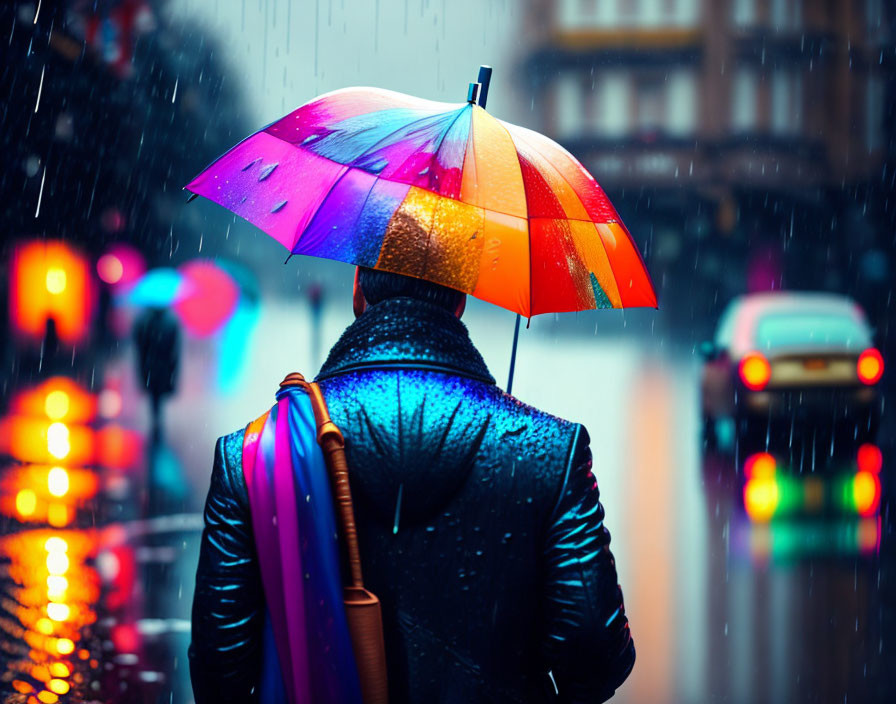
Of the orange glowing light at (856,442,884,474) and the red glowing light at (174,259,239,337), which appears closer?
the orange glowing light at (856,442,884,474)

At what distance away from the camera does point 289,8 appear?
87.4 metres

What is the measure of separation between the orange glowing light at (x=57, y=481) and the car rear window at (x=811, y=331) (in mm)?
6659

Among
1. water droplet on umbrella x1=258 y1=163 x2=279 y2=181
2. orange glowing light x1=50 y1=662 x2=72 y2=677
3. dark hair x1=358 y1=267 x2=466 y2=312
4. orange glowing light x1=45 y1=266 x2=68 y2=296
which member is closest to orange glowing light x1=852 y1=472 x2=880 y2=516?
orange glowing light x1=50 y1=662 x2=72 y2=677

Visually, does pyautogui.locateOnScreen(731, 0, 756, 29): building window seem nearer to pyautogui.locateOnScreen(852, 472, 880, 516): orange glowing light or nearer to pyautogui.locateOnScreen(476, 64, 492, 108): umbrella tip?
pyautogui.locateOnScreen(852, 472, 880, 516): orange glowing light

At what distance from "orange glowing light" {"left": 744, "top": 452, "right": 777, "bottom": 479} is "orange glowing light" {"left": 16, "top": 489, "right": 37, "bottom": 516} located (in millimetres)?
5772

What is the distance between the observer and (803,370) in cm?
1162

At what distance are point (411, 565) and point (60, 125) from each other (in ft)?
91.8

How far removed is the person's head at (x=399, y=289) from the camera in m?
2.24

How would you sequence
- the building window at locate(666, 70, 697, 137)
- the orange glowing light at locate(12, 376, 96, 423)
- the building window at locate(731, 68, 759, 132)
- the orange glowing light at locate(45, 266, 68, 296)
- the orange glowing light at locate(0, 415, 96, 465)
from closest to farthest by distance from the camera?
the orange glowing light at locate(0, 415, 96, 465), the orange glowing light at locate(12, 376, 96, 423), the orange glowing light at locate(45, 266, 68, 296), the building window at locate(731, 68, 759, 132), the building window at locate(666, 70, 697, 137)

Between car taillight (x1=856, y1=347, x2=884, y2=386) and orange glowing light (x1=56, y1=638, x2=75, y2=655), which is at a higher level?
car taillight (x1=856, y1=347, x2=884, y2=386)

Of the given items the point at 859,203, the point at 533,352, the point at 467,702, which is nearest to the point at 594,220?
the point at 467,702

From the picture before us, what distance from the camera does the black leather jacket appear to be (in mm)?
2027

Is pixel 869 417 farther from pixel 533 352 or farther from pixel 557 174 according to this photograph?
pixel 533 352

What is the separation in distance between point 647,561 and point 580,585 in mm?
5383
